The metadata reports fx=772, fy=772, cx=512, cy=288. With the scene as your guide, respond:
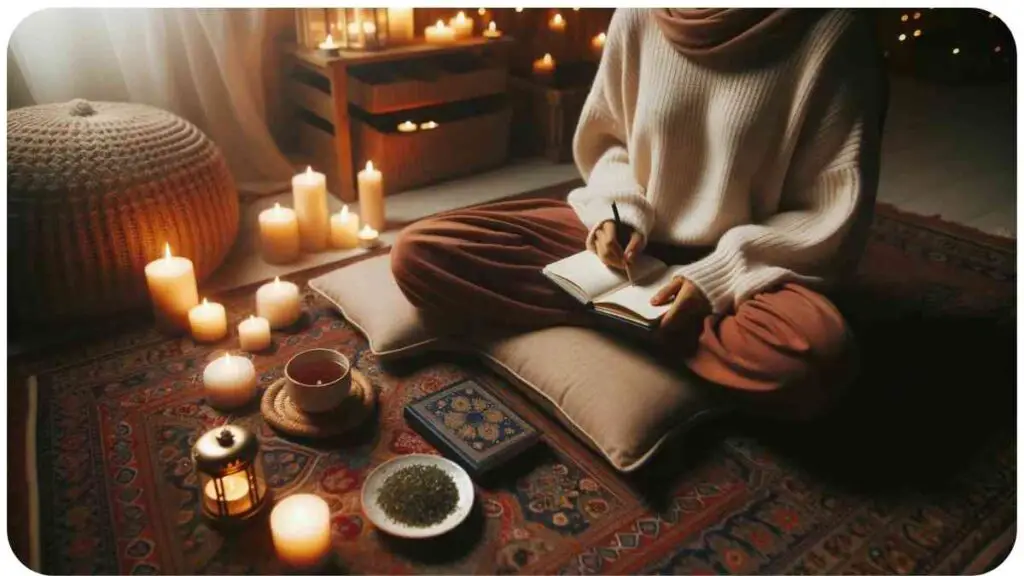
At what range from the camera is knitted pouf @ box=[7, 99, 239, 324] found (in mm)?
1529

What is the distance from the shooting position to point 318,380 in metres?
1.34

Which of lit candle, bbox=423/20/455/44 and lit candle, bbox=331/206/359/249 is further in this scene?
lit candle, bbox=423/20/455/44

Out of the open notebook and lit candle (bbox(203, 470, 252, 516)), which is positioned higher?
the open notebook

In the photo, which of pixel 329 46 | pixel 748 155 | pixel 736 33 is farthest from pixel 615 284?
pixel 329 46

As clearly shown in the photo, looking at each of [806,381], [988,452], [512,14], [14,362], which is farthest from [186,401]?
[512,14]

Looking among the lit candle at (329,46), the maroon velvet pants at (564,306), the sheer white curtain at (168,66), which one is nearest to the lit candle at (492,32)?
the lit candle at (329,46)

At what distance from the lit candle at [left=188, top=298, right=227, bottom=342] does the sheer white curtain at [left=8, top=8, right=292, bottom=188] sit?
91 centimetres

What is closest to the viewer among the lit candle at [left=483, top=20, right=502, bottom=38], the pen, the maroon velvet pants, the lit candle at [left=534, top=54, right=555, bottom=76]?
the maroon velvet pants

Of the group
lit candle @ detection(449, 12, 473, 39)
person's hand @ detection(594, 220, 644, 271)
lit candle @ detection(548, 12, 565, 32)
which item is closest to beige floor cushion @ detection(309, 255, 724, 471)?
person's hand @ detection(594, 220, 644, 271)

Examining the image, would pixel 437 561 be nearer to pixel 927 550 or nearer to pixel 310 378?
pixel 310 378

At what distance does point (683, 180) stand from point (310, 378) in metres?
0.76

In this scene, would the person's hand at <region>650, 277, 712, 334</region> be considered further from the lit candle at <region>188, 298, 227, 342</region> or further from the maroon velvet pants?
the lit candle at <region>188, 298, 227, 342</region>

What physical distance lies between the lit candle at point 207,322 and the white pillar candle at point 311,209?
0.45 metres

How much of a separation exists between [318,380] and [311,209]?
744mm
